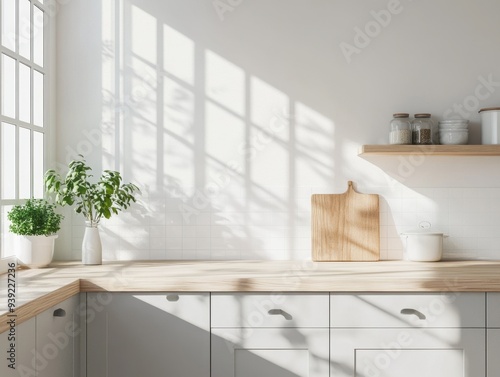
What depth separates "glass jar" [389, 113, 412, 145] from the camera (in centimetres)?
324

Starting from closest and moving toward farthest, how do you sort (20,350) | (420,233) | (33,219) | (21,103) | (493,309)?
(20,350)
(493,309)
(33,219)
(21,103)
(420,233)

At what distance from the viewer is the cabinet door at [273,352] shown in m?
2.75

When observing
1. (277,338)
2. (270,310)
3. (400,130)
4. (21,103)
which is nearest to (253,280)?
(270,310)

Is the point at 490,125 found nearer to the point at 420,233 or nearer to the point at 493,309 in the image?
the point at 420,233

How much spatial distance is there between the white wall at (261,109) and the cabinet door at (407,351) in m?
0.72

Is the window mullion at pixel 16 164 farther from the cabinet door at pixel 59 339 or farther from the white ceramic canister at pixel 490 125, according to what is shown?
the white ceramic canister at pixel 490 125

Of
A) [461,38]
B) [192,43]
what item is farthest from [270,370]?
[461,38]

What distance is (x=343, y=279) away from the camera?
109 inches

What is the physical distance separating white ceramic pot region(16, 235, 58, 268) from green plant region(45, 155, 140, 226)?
23 cm

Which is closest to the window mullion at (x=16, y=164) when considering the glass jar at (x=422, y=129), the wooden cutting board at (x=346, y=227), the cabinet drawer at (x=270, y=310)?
A: the cabinet drawer at (x=270, y=310)

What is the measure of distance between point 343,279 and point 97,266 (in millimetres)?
1273

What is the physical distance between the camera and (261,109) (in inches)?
135

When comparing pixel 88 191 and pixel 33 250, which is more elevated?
pixel 88 191

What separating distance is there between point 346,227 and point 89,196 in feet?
4.62
